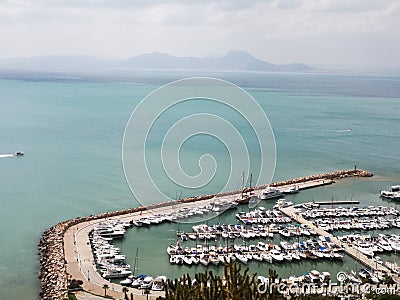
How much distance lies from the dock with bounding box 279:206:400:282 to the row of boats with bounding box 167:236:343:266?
0.85 ft

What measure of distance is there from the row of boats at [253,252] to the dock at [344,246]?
0.85 ft

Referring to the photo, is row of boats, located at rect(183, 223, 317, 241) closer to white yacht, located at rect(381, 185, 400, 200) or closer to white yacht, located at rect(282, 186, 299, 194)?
white yacht, located at rect(282, 186, 299, 194)

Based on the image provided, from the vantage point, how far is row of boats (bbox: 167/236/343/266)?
439 inches

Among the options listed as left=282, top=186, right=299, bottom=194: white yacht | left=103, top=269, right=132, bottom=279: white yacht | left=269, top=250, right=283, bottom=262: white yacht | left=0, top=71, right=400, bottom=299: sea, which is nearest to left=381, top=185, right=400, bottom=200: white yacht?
left=0, top=71, right=400, bottom=299: sea

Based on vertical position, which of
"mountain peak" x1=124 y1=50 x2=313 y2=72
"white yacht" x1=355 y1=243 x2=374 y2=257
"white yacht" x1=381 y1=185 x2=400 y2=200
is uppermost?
"mountain peak" x1=124 y1=50 x2=313 y2=72

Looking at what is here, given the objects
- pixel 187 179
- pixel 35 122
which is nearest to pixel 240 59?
pixel 35 122

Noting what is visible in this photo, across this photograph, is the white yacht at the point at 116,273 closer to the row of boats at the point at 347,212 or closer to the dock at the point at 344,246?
the dock at the point at 344,246

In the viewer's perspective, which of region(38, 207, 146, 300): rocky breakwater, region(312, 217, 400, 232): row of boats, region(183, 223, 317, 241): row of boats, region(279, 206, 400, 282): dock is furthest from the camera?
region(312, 217, 400, 232): row of boats

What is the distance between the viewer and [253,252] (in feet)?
37.7

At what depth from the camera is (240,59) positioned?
172 meters

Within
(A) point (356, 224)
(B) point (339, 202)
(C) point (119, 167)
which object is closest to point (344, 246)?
(A) point (356, 224)

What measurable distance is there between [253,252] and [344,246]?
90.7 inches

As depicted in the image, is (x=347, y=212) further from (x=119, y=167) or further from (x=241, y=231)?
(x=119, y=167)

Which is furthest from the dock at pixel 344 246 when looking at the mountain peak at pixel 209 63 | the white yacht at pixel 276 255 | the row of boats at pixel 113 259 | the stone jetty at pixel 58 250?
the mountain peak at pixel 209 63
